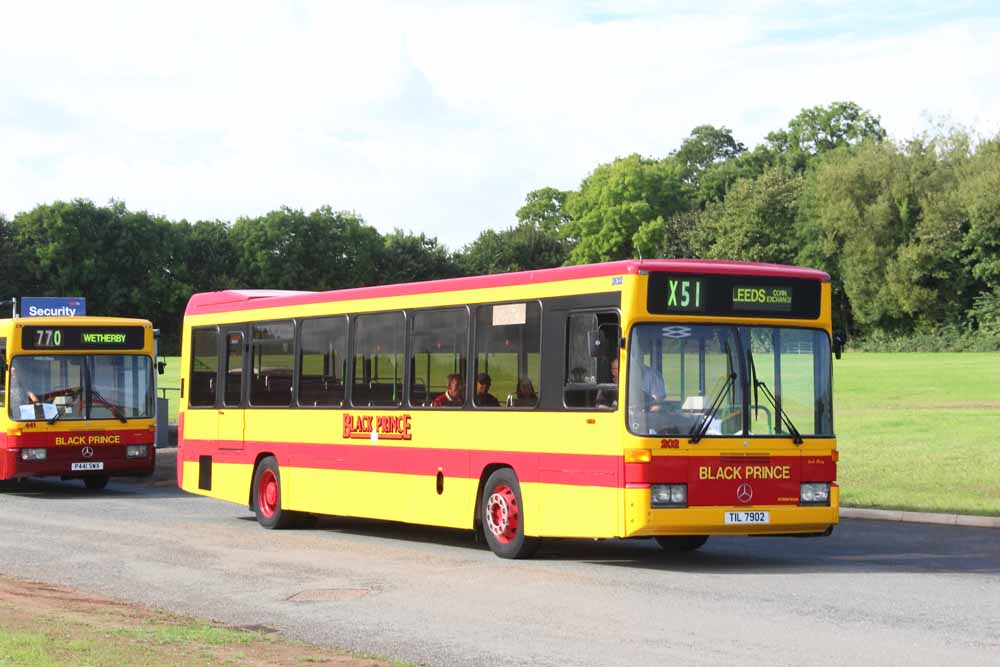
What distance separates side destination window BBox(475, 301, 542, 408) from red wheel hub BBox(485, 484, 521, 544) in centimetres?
91

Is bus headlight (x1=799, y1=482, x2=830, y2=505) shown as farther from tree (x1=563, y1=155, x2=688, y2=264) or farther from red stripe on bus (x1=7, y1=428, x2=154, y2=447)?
tree (x1=563, y1=155, x2=688, y2=264)

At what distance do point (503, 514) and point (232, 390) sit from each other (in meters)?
6.88

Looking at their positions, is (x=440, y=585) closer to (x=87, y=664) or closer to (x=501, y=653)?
(x=501, y=653)

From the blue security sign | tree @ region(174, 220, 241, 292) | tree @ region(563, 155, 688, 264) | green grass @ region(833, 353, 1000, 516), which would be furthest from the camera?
tree @ region(563, 155, 688, 264)

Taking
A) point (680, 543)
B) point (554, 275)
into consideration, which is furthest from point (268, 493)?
point (554, 275)

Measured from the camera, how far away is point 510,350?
16.4 m

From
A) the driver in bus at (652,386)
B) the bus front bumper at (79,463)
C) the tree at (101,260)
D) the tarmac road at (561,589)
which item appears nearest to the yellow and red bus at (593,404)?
the driver in bus at (652,386)

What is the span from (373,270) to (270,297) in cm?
9967

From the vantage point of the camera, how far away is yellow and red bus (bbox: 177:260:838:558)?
48.1 feet

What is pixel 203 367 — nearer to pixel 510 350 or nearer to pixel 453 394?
pixel 453 394

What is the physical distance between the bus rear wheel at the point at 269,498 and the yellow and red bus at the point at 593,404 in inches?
51.2

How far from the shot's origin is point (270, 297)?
21516mm

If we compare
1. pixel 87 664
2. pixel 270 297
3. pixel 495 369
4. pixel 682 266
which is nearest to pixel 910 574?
pixel 682 266

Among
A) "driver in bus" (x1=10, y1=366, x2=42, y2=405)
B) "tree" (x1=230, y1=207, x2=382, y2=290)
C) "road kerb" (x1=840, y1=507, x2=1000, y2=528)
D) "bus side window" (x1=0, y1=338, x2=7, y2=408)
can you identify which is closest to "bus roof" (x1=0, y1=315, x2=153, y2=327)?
"bus side window" (x1=0, y1=338, x2=7, y2=408)
